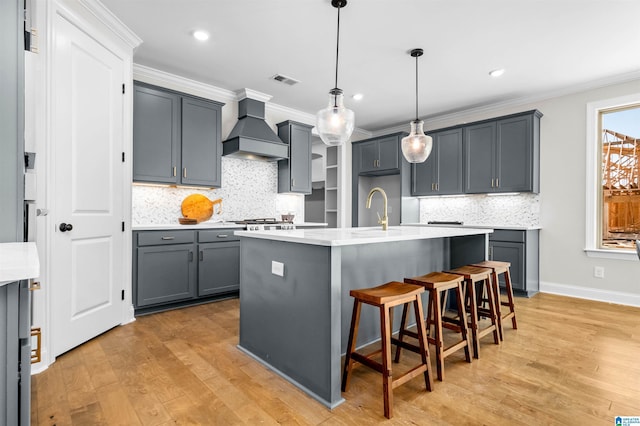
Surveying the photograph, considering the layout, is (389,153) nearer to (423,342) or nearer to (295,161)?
(295,161)

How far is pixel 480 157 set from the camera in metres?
4.97

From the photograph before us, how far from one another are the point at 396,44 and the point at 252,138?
210cm

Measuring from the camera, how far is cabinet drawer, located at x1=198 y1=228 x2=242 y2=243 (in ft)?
12.5

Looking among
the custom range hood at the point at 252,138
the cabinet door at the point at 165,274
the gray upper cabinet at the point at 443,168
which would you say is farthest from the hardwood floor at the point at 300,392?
the gray upper cabinet at the point at 443,168

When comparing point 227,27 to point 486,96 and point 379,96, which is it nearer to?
point 379,96

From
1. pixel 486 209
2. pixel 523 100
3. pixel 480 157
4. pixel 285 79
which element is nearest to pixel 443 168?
pixel 480 157

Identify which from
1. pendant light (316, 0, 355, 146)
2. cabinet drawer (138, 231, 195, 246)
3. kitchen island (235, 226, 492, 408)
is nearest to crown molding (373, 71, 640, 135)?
kitchen island (235, 226, 492, 408)

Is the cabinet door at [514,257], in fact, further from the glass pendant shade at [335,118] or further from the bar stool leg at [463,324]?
the glass pendant shade at [335,118]

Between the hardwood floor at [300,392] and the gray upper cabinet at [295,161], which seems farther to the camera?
the gray upper cabinet at [295,161]

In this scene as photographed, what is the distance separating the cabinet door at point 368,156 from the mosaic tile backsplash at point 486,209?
43.9 inches

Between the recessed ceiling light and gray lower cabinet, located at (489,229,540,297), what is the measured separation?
419cm

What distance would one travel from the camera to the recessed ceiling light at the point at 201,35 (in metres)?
3.15

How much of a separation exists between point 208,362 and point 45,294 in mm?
1242

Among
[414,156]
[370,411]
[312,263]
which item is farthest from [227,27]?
[370,411]
